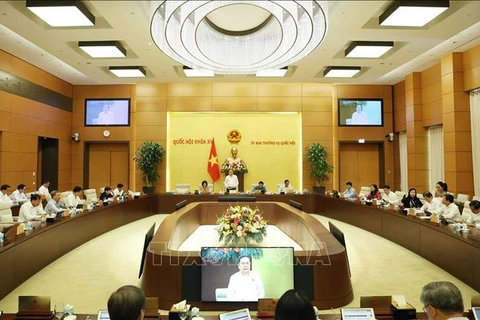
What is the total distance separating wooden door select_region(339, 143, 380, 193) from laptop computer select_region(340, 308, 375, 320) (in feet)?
34.1

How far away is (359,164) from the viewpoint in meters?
12.1

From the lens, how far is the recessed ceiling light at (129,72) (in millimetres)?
8641

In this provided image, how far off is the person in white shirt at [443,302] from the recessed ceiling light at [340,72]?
7.91 meters

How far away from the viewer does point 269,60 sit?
6297 millimetres

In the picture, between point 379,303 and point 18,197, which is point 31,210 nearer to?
point 18,197

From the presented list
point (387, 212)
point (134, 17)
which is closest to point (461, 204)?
point (387, 212)

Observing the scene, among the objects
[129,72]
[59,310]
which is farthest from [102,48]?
[59,310]

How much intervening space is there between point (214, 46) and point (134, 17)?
1.80 metres

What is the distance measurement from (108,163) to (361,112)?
9907mm

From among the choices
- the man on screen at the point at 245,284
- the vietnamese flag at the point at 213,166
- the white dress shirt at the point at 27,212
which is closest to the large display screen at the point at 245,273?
the man on screen at the point at 245,284

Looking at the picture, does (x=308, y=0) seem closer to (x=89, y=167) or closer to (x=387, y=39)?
(x=387, y=39)

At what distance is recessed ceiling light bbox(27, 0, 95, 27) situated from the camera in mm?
4918

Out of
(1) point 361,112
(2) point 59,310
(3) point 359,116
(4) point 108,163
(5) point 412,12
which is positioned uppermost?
(5) point 412,12

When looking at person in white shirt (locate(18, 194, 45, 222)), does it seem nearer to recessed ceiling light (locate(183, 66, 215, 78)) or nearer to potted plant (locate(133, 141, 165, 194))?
recessed ceiling light (locate(183, 66, 215, 78))
